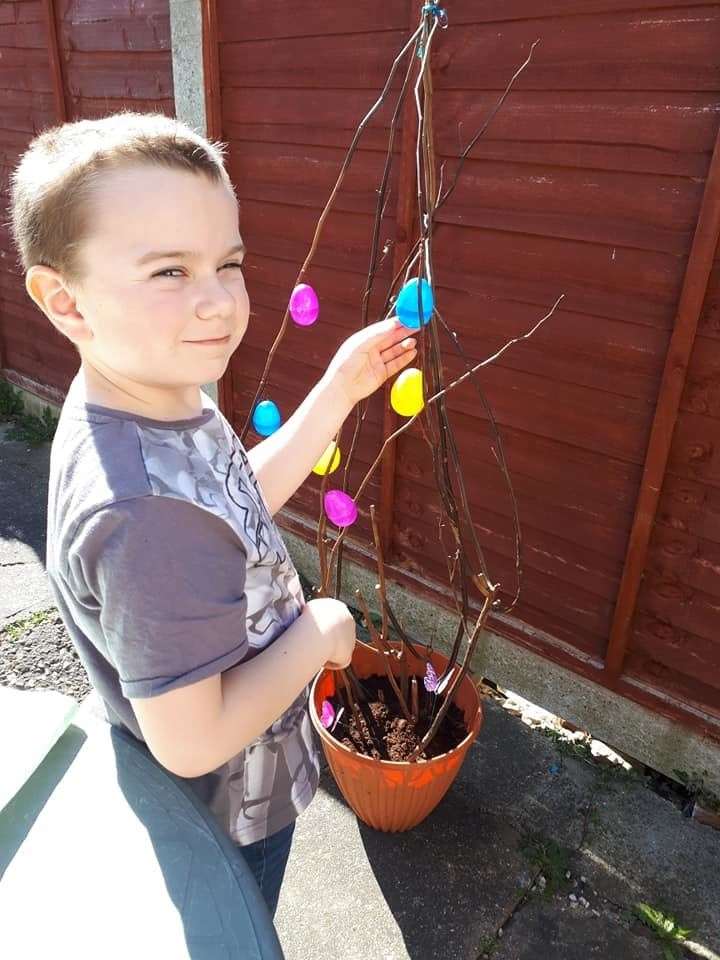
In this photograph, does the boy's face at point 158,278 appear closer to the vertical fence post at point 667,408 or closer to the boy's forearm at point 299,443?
the boy's forearm at point 299,443

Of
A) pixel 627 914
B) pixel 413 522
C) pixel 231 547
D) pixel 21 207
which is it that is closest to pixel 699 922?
pixel 627 914

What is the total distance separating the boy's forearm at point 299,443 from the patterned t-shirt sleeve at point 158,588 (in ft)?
1.61

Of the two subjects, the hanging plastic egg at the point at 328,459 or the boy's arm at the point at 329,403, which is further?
the hanging plastic egg at the point at 328,459

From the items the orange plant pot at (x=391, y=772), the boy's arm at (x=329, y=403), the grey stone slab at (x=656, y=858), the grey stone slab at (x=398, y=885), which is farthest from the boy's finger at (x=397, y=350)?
the grey stone slab at (x=656, y=858)

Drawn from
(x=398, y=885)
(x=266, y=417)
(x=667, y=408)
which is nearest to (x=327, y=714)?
(x=398, y=885)

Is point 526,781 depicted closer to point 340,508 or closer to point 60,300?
point 340,508

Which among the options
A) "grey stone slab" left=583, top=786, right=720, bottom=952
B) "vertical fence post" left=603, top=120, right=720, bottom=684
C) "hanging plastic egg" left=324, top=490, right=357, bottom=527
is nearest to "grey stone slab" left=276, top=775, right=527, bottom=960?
"grey stone slab" left=583, top=786, right=720, bottom=952

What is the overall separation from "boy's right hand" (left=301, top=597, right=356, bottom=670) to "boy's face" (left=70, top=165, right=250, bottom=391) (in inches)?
15.1

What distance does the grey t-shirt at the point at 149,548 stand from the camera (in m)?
0.82

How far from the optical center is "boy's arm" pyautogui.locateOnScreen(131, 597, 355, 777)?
0.87m

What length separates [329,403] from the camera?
4.44ft

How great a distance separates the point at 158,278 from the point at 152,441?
202mm

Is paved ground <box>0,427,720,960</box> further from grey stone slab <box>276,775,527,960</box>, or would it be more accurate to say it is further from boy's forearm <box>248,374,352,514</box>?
boy's forearm <box>248,374,352,514</box>

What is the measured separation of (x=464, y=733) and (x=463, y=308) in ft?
4.24
